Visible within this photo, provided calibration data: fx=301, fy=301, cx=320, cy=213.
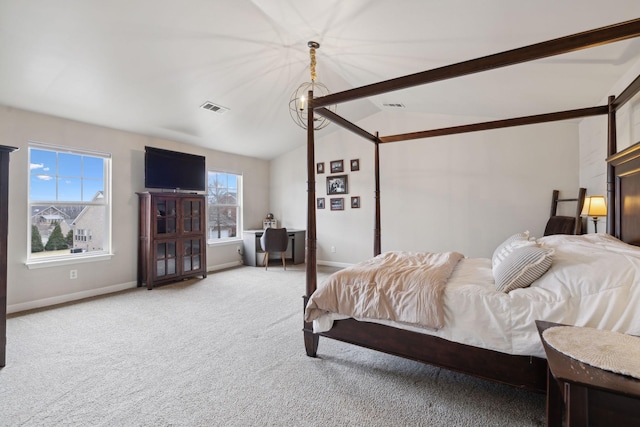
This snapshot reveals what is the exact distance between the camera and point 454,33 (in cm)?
233

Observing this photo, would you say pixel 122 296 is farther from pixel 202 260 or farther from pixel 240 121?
pixel 240 121

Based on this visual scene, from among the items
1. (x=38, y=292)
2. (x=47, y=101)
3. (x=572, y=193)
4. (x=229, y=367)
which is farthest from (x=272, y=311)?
(x=572, y=193)

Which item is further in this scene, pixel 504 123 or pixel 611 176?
pixel 504 123

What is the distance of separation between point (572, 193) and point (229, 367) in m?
4.71

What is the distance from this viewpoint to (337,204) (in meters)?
6.00

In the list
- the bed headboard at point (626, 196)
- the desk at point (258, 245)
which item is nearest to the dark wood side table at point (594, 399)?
the bed headboard at point (626, 196)

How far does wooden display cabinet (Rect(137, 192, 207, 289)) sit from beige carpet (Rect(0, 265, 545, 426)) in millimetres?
1245

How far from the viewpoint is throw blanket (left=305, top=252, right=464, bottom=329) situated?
181cm

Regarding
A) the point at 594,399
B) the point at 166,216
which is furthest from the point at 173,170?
the point at 594,399

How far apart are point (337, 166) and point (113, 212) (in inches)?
149

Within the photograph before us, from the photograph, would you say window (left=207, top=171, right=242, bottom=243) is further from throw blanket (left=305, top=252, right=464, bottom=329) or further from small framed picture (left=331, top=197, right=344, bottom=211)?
throw blanket (left=305, top=252, right=464, bottom=329)

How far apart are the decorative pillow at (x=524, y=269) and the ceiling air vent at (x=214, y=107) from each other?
384 cm

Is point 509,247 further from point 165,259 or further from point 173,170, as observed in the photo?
point 173,170

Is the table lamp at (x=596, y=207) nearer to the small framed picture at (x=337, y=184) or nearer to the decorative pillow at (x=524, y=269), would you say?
the decorative pillow at (x=524, y=269)
